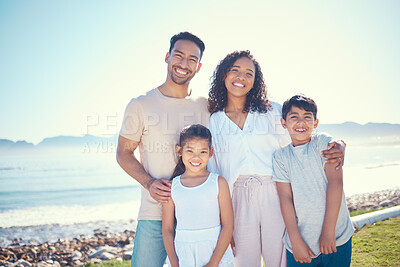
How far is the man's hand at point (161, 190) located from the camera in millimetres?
2633

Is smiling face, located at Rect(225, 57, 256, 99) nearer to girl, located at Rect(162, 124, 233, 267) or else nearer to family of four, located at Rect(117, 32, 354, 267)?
family of four, located at Rect(117, 32, 354, 267)

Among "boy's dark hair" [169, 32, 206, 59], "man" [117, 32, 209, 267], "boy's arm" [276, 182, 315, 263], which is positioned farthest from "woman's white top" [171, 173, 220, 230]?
"boy's dark hair" [169, 32, 206, 59]

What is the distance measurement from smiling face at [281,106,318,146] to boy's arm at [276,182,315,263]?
1.52 ft

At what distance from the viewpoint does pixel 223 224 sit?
8.31 ft

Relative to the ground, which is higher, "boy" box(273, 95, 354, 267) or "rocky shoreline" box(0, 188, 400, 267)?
"boy" box(273, 95, 354, 267)

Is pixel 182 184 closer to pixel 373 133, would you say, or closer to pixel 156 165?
pixel 156 165

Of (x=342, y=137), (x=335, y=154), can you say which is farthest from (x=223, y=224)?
(x=342, y=137)

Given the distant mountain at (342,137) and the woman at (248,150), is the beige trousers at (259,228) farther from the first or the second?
the distant mountain at (342,137)

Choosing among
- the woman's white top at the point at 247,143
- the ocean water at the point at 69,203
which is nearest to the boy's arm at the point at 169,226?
the woman's white top at the point at 247,143

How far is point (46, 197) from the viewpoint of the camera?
18484 millimetres

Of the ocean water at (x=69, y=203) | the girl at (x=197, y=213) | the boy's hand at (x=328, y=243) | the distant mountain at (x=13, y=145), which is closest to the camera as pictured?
the boy's hand at (x=328, y=243)

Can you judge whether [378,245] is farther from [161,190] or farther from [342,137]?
[342,137]

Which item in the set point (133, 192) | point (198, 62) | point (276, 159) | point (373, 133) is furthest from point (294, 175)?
point (373, 133)

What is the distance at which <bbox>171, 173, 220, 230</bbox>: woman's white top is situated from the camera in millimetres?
2520
